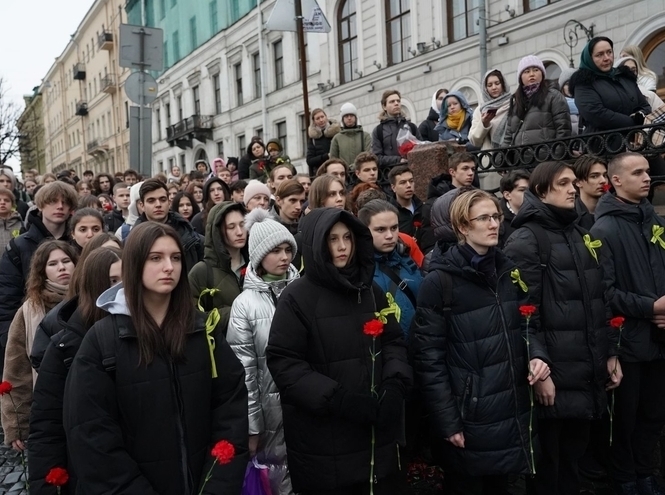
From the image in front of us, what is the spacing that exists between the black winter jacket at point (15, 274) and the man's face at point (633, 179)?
4.20 m

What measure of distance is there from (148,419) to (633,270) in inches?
119

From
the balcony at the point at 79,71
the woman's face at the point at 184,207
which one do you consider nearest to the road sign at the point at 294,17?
the woman's face at the point at 184,207

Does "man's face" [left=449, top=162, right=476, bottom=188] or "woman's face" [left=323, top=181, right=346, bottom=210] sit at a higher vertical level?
"man's face" [left=449, top=162, right=476, bottom=188]

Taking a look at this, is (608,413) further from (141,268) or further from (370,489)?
(141,268)

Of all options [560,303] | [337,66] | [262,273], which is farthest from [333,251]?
[337,66]

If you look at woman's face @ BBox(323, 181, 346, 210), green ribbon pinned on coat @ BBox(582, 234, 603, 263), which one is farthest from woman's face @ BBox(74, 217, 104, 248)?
green ribbon pinned on coat @ BBox(582, 234, 603, 263)

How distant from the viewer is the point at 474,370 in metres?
3.15

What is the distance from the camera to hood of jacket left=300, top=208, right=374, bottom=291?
2954 mm

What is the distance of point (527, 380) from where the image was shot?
325cm

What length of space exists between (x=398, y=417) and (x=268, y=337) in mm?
756

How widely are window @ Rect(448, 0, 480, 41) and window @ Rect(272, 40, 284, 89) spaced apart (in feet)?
36.9

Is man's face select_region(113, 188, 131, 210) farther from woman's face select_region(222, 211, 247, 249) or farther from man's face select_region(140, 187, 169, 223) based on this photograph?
woman's face select_region(222, 211, 247, 249)

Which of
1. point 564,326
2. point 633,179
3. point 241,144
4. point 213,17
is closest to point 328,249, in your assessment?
point 564,326

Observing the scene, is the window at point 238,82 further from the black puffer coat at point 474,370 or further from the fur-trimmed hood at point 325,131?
the black puffer coat at point 474,370
